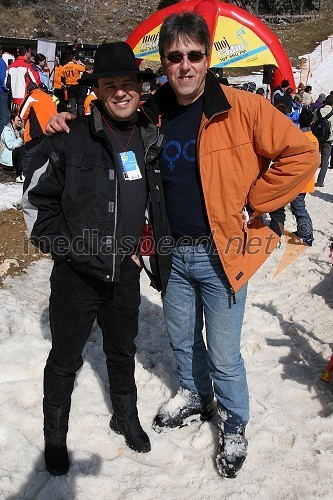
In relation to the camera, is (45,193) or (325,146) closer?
(45,193)

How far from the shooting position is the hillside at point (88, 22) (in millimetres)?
36125

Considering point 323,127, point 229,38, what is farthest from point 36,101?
point 323,127

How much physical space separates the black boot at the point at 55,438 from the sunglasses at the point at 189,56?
6.36 ft

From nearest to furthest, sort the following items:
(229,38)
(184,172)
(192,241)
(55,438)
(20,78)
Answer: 1. (184,172)
2. (192,241)
3. (55,438)
4. (229,38)
5. (20,78)

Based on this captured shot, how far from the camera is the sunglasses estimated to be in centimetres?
229

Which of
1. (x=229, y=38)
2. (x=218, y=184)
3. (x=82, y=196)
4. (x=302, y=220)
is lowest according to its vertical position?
(x=302, y=220)

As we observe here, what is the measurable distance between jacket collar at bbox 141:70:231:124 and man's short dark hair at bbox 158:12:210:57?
6.7 inches

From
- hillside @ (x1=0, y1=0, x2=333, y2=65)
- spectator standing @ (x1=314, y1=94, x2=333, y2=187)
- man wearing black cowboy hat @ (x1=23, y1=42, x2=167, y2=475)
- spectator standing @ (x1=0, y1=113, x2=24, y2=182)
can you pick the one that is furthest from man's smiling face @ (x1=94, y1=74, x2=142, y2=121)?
hillside @ (x1=0, y1=0, x2=333, y2=65)

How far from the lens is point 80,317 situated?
252cm

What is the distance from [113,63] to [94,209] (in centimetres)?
70

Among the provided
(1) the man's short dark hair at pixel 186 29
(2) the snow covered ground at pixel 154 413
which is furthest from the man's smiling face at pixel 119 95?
(2) the snow covered ground at pixel 154 413

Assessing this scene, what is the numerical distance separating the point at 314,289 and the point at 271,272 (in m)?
0.66

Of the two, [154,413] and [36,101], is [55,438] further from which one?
[36,101]

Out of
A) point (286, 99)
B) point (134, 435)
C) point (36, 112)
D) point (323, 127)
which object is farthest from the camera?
point (323, 127)
